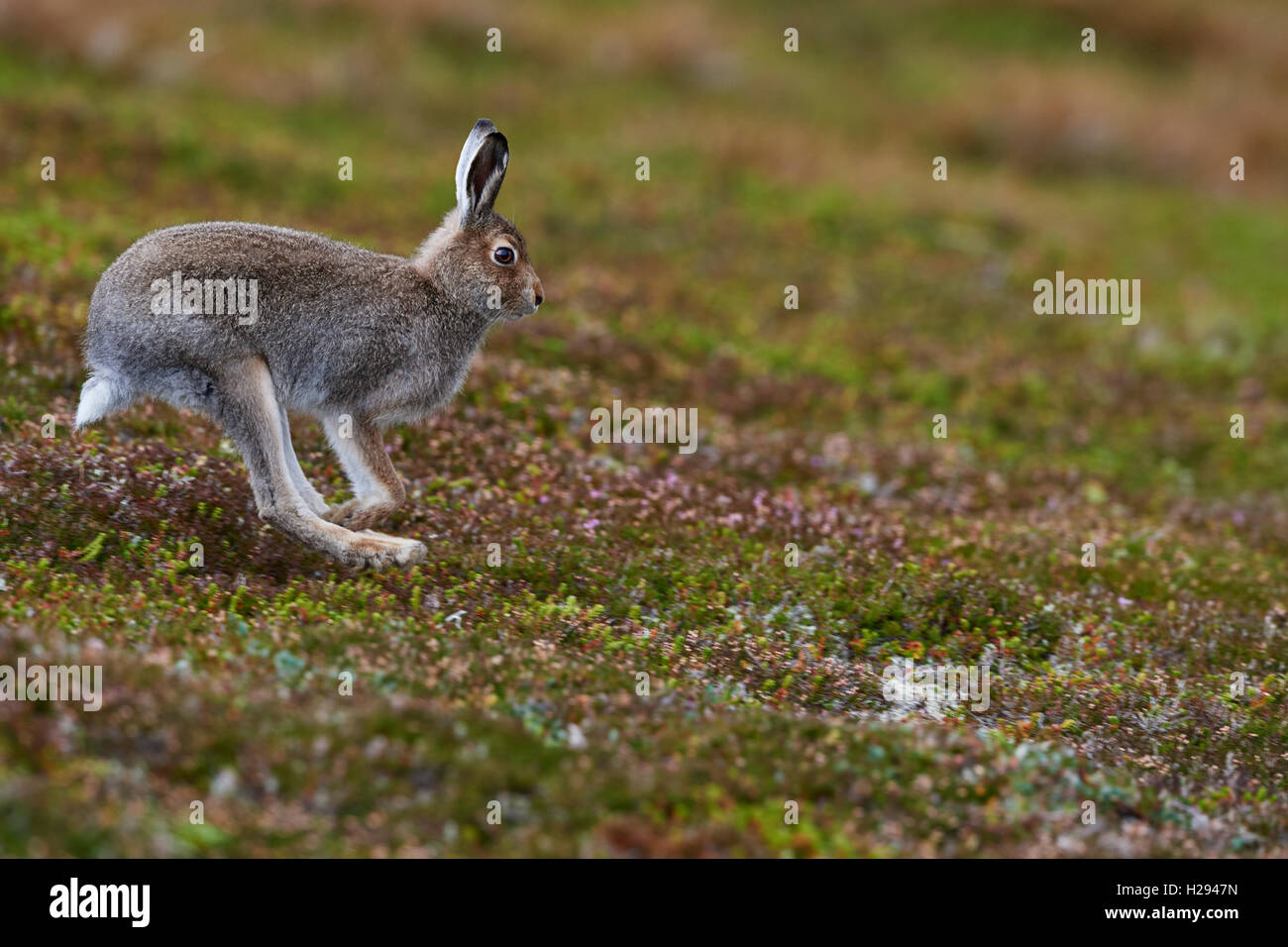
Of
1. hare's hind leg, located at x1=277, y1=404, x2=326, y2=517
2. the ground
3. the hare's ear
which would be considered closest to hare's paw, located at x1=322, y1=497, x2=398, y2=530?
hare's hind leg, located at x1=277, y1=404, x2=326, y2=517

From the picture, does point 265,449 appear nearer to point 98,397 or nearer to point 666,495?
Result: point 98,397

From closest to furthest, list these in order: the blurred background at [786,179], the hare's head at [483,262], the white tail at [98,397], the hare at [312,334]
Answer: the hare at [312,334]
the white tail at [98,397]
the hare's head at [483,262]
the blurred background at [786,179]

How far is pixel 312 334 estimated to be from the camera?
36.3 feet

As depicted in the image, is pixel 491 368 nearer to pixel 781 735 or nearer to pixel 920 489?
pixel 920 489

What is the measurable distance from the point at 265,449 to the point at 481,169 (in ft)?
10.0

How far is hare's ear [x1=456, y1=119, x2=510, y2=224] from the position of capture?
448 inches

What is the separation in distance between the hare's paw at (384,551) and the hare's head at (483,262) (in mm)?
2214

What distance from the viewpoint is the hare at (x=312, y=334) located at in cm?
1050

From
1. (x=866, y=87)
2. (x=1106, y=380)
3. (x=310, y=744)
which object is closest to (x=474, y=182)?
(x=310, y=744)

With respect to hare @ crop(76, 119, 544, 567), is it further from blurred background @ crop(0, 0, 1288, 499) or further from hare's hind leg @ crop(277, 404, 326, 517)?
blurred background @ crop(0, 0, 1288, 499)

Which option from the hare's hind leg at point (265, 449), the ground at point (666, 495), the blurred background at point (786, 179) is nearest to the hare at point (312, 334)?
the hare's hind leg at point (265, 449)

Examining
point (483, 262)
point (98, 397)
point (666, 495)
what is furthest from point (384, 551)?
point (666, 495)

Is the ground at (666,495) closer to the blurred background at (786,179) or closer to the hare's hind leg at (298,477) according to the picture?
the blurred background at (786,179)

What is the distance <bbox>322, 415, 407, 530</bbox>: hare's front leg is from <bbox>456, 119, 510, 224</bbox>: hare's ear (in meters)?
2.08
